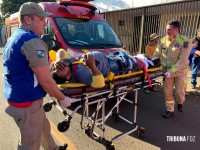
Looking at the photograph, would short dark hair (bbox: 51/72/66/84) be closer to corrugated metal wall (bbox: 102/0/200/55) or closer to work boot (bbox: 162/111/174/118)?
work boot (bbox: 162/111/174/118)

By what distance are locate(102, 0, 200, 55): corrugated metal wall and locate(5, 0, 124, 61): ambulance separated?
512 cm

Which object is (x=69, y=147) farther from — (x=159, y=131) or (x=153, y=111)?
(x=153, y=111)

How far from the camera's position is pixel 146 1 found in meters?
10.4

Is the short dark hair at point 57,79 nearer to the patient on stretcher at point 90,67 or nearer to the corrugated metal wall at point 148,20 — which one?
the patient on stretcher at point 90,67

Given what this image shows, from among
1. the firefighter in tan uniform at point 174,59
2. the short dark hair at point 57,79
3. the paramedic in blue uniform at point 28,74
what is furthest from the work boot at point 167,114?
the paramedic in blue uniform at point 28,74

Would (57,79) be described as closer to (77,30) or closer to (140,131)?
(140,131)

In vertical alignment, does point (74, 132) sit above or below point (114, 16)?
below

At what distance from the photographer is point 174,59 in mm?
4109

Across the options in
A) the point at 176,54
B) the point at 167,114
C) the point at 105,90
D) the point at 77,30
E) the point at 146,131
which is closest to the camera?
the point at 105,90

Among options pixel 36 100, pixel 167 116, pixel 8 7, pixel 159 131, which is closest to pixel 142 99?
pixel 167 116

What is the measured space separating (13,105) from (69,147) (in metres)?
1.39

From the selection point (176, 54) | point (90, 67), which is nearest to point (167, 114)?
point (176, 54)

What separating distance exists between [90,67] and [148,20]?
8684 millimetres

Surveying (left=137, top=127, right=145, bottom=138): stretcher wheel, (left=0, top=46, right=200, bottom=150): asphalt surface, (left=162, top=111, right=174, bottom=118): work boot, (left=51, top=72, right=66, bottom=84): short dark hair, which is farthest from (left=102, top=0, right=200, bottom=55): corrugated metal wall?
(left=51, top=72, right=66, bottom=84): short dark hair
